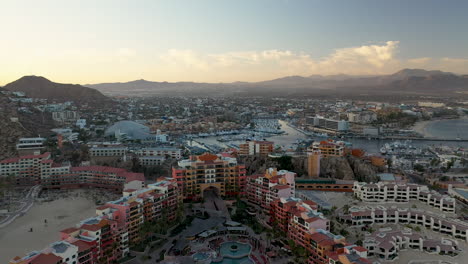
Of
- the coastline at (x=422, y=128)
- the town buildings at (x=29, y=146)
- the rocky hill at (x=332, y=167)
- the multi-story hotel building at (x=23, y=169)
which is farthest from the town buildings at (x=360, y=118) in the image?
the multi-story hotel building at (x=23, y=169)

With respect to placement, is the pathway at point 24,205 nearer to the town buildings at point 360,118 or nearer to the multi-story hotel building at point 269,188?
the multi-story hotel building at point 269,188

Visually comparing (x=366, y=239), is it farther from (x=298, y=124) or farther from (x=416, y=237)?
(x=298, y=124)

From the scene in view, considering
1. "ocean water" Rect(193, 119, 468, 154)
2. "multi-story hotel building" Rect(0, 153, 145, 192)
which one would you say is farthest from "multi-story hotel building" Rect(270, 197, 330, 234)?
"ocean water" Rect(193, 119, 468, 154)

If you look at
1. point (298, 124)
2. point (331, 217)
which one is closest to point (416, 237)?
point (331, 217)

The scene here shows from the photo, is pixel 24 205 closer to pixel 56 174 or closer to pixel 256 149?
pixel 56 174

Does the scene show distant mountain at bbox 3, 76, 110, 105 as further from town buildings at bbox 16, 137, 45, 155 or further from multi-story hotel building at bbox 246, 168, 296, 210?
multi-story hotel building at bbox 246, 168, 296, 210

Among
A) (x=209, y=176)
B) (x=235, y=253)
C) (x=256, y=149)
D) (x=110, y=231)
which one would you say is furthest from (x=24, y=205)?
(x=256, y=149)
